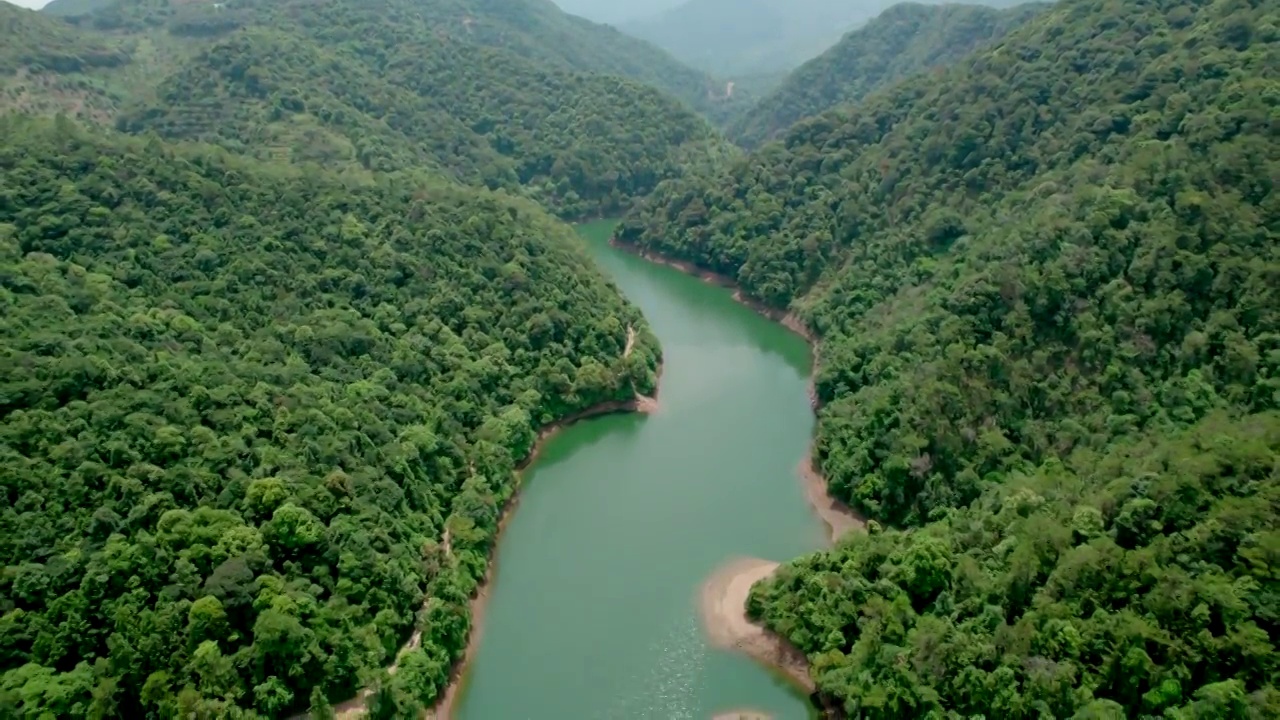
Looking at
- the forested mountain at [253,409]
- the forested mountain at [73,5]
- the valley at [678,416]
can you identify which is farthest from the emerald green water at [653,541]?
the forested mountain at [73,5]

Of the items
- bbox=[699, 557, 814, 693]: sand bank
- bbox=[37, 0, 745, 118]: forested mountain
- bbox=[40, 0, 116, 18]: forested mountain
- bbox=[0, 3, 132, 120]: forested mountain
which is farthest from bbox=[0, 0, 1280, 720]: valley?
bbox=[40, 0, 116, 18]: forested mountain

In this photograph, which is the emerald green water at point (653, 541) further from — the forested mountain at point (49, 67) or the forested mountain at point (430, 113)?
the forested mountain at point (49, 67)

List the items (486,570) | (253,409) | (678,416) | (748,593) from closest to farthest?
1. (253,409)
2. (748,593)
3. (486,570)
4. (678,416)

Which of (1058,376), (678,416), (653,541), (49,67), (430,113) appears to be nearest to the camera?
(1058,376)

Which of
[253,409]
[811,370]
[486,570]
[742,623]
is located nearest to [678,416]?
[811,370]

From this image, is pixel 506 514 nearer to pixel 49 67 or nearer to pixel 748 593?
pixel 748 593

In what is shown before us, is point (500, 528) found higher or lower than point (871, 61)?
lower
